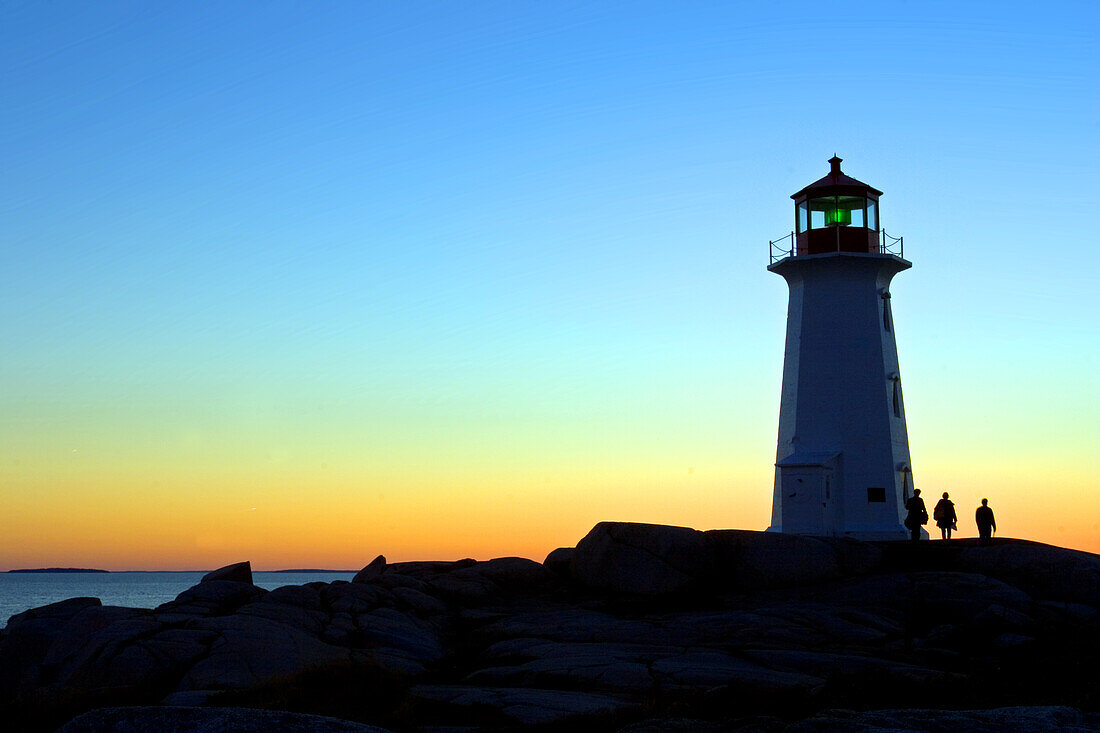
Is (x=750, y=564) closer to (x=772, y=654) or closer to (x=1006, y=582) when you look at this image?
(x=1006, y=582)

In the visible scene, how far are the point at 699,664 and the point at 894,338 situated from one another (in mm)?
20613

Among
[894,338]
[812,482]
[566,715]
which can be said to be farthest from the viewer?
[894,338]

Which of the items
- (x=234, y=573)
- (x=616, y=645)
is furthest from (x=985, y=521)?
(x=234, y=573)

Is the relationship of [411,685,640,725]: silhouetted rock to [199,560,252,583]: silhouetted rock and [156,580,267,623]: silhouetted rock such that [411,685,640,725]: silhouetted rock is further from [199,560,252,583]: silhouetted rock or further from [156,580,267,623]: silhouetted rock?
[199,560,252,583]: silhouetted rock

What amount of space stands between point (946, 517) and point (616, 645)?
15943mm

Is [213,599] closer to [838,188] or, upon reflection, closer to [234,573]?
[234,573]

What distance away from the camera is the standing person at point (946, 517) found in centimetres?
3288

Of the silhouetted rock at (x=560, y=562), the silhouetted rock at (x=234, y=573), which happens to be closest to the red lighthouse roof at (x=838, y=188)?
the silhouetted rock at (x=560, y=562)

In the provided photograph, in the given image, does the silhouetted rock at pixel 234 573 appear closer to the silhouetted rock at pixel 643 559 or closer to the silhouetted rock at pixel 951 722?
the silhouetted rock at pixel 643 559

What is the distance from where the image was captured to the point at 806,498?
3366cm

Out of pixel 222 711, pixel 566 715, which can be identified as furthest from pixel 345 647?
pixel 222 711

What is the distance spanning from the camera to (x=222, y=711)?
9.60 meters

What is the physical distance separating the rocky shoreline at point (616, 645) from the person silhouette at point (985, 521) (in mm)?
1673

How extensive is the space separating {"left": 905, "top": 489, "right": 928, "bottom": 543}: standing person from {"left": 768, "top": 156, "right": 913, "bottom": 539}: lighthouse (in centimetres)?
138
